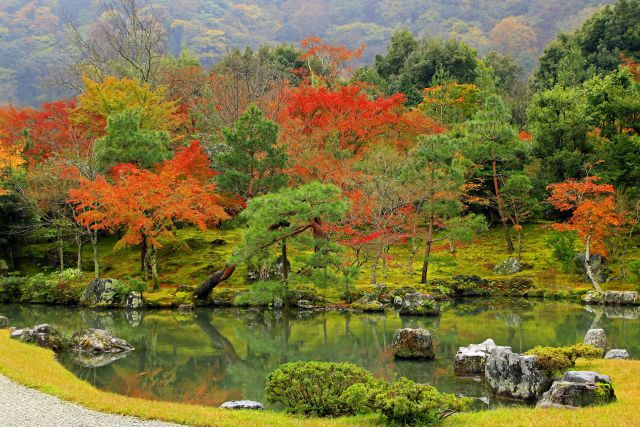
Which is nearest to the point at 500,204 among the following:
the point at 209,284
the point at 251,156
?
the point at 251,156

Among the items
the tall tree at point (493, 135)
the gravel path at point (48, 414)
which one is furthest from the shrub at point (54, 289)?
the tall tree at point (493, 135)

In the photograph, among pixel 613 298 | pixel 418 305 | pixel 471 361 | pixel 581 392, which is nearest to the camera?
pixel 581 392

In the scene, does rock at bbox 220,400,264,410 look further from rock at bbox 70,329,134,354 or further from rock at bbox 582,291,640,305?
rock at bbox 582,291,640,305

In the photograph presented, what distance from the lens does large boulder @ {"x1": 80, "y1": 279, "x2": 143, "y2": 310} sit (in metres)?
23.1

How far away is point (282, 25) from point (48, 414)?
347 feet

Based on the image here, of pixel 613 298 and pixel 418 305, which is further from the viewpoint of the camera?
pixel 613 298

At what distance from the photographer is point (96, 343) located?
608 inches

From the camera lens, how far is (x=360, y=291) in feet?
77.4

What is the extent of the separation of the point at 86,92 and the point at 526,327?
24715mm

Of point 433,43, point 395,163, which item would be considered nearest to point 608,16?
point 433,43

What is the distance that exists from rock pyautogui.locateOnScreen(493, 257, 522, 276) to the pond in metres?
3.17

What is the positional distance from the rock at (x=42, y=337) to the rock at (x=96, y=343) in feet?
1.29

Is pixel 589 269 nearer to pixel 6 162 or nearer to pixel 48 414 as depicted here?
pixel 48 414

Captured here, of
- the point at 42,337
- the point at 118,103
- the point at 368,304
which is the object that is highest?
the point at 118,103
